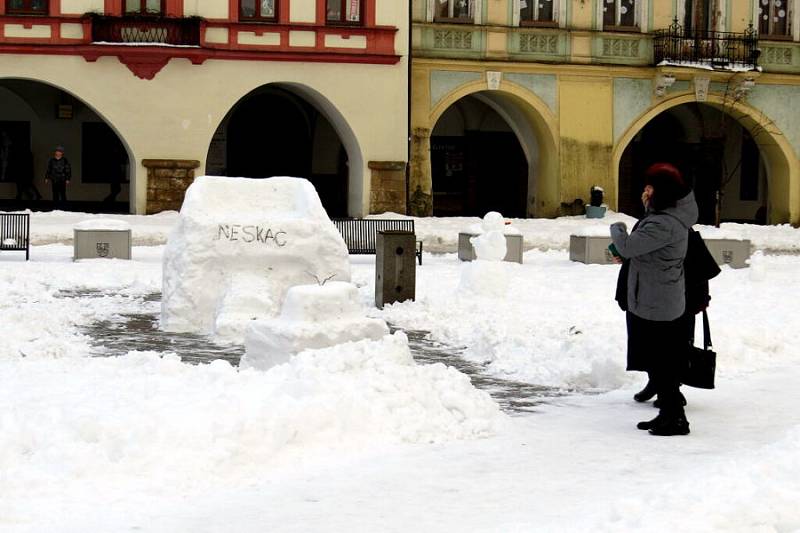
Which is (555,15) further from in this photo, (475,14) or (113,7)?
(113,7)

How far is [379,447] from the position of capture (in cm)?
748

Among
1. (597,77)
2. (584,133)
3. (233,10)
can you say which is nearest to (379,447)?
(233,10)

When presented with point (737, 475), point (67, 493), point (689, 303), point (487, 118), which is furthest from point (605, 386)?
point (487, 118)

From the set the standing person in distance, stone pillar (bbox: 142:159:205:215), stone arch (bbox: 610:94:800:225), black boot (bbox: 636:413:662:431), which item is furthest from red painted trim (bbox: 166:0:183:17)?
black boot (bbox: 636:413:662:431)

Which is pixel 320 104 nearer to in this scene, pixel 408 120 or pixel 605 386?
pixel 408 120

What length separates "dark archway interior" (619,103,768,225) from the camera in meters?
34.3

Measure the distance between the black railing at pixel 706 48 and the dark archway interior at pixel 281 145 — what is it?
7.98m

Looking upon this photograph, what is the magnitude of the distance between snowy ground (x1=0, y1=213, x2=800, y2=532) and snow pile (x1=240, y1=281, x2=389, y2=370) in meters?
0.78

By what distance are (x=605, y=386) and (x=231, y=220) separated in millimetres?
4846

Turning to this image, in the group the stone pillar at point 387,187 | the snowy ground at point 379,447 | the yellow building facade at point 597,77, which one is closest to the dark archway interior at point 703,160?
the yellow building facade at point 597,77

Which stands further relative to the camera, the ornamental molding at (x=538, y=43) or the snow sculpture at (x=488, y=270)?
the ornamental molding at (x=538, y=43)

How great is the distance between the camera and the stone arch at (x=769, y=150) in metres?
31.1

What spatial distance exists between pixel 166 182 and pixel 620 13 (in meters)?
10.7

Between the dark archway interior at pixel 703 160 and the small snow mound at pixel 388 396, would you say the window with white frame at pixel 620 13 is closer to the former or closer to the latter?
the dark archway interior at pixel 703 160
